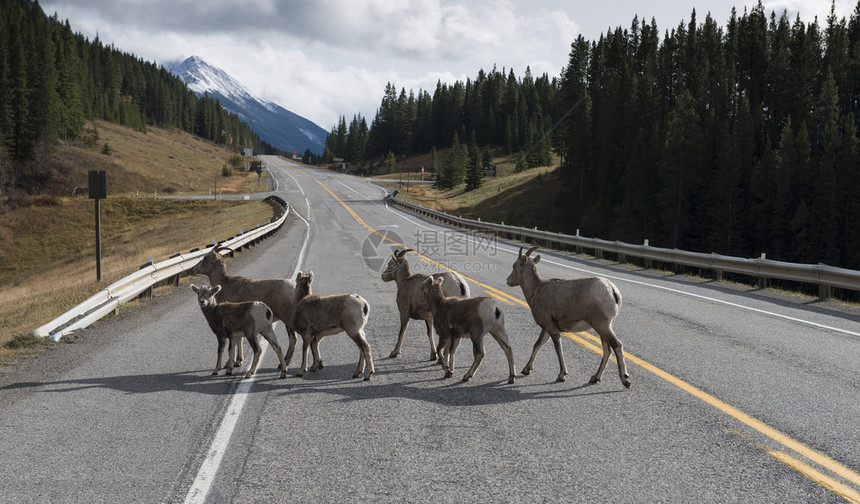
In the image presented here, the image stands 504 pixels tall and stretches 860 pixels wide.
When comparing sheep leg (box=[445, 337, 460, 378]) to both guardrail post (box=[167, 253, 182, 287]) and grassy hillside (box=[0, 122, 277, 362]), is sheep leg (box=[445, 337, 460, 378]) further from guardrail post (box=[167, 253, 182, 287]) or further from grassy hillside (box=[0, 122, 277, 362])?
guardrail post (box=[167, 253, 182, 287])

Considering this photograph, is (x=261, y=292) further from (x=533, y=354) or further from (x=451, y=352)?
(x=533, y=354)

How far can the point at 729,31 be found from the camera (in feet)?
241

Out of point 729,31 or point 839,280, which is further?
point 729,31

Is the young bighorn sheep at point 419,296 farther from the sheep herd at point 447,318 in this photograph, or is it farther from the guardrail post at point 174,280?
the guardrail post at point 174,280

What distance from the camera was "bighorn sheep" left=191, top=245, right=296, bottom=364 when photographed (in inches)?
279

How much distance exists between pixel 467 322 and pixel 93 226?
6192 cm

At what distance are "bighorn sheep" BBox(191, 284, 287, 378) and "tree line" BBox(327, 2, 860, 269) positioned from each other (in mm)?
47050

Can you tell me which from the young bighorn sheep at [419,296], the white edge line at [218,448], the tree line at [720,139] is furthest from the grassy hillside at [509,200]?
the white edge line at [218,448]

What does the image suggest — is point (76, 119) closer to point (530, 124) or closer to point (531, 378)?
point (530, 124)

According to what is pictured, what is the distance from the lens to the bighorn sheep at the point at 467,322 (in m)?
6.02

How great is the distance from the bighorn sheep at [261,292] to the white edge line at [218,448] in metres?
0.93

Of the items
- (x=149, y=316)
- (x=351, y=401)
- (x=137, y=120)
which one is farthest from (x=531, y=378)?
(x=137, y=120)

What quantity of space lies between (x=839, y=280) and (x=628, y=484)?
1191cm

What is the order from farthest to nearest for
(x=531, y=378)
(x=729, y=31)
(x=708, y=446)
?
(x=729, y=31) < (x=531, y=378) < (x=708, y=446)
